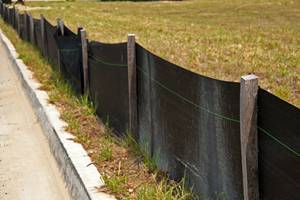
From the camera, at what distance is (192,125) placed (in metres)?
4.55

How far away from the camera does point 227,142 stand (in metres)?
4.02

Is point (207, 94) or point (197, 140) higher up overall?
point (207, 94)

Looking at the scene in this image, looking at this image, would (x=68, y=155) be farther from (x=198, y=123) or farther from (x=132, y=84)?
(x=198, y=123)

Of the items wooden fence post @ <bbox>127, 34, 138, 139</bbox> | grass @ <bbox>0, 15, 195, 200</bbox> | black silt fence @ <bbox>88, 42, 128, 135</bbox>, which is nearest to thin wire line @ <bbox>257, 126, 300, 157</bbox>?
grass @ <bbox>0, 15, 195, 200</bbox>

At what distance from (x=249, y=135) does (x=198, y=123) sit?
2.81 feet

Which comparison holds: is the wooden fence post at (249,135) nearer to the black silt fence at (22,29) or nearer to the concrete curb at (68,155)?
the concrete curb at (68,155)

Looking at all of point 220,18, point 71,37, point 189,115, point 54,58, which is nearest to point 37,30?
point 54,58

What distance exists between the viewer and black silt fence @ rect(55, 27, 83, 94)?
8670mm

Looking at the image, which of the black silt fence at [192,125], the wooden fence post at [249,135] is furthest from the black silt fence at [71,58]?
the wooden fence post at [249,135]

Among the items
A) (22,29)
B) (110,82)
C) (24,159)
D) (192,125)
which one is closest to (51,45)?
(24,159)

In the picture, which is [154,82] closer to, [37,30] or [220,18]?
[37,30]

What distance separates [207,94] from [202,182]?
2.18ft

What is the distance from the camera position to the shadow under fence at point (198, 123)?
340cm

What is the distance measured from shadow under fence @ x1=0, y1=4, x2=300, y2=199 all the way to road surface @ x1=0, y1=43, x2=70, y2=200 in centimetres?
87
